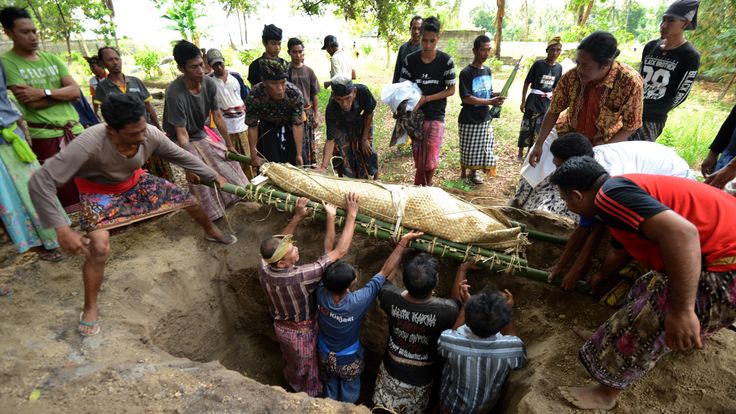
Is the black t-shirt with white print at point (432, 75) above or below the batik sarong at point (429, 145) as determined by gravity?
above

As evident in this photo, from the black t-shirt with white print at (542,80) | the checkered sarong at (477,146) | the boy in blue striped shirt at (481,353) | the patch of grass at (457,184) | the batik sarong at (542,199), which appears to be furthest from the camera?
the black t-shirt with white print at (542,80)

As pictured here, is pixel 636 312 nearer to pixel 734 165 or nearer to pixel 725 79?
pixel 734 165

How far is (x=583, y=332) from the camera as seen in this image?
2.47 m

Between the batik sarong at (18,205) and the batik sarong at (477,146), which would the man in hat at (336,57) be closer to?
the batik sarong at (477,146)

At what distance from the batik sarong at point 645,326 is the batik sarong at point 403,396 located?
3.81ft

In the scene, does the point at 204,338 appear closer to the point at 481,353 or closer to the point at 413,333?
the point at 413,333

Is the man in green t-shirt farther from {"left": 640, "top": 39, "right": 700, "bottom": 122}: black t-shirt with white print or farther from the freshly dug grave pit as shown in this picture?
{"left": 640, "top": 39, "right": 700, "bottom": 122}: black t-shirt with white print

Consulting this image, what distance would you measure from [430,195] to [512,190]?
313 cm

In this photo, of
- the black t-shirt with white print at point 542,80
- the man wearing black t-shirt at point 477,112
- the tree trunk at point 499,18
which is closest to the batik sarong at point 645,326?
the man wearing black t-shirt at point 477,112

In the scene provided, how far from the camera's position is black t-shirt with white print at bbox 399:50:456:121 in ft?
14.4

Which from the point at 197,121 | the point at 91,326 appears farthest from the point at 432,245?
the point at 197,121

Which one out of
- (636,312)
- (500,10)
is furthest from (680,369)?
(500,10)

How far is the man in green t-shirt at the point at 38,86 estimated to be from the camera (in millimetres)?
2973

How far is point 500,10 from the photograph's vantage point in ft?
37.8
